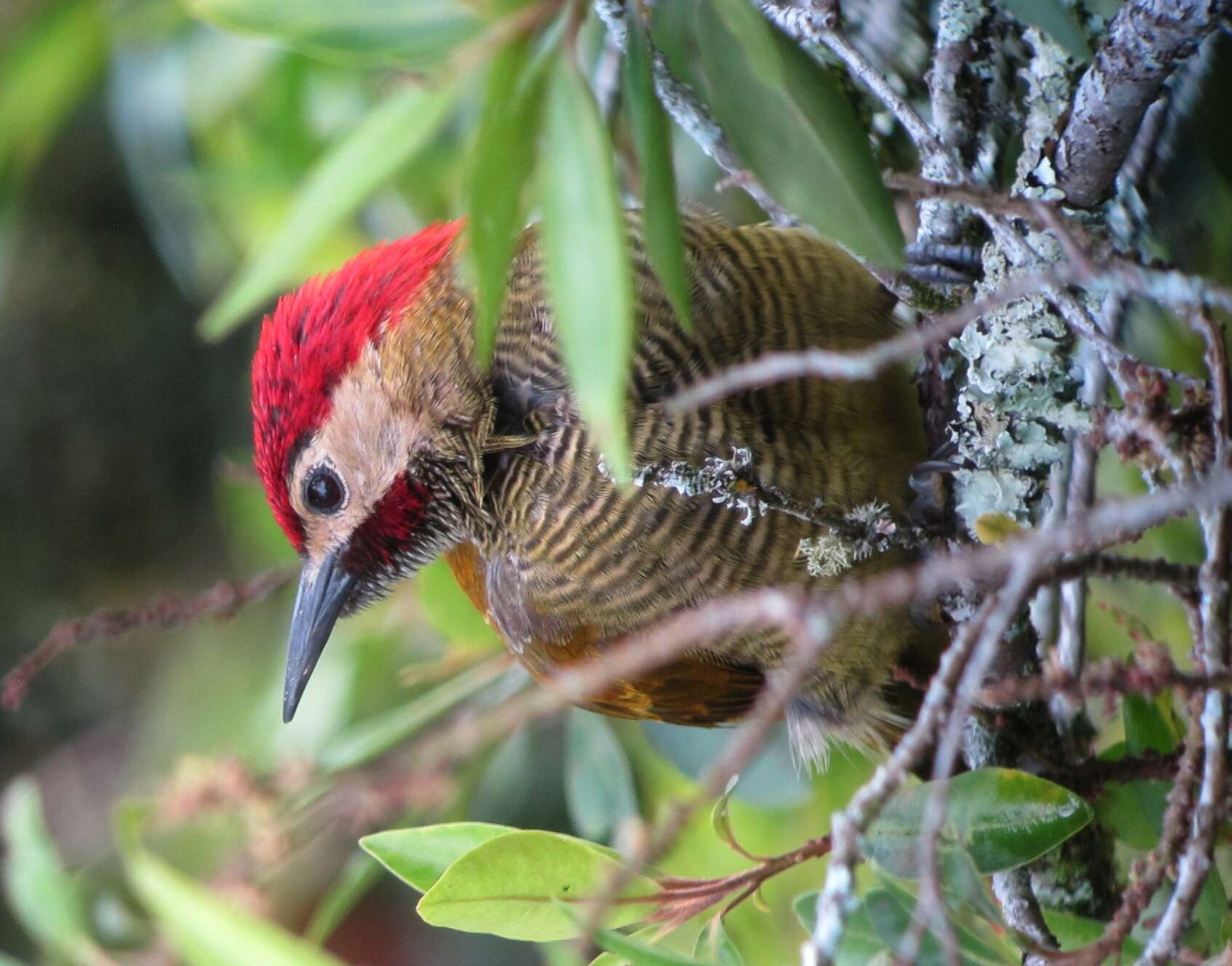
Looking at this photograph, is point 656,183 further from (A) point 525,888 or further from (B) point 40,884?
(B) point 40,884

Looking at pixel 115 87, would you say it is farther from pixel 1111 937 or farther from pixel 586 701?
pixel 1111 937

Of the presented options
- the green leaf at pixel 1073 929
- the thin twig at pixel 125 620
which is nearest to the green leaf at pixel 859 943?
the green leaf at pixel 1073 929

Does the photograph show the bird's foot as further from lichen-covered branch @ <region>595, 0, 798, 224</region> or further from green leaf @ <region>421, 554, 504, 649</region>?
green leaf @ <region>421, 554, 504, 649</region>

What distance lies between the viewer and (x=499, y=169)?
1.86ft

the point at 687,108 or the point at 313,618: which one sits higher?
the point at 687,108

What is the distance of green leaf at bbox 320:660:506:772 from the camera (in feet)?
3.91

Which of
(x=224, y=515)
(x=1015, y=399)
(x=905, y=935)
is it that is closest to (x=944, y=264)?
(x=1015, y=399)

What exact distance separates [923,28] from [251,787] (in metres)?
0.65

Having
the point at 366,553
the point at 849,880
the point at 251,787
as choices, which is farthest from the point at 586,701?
the point at 849,880

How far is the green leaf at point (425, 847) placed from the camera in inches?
28.9

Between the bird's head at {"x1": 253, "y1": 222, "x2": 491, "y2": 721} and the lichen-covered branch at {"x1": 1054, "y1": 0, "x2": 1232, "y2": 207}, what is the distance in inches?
20.5

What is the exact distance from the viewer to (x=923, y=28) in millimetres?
780

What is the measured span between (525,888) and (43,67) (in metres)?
1.40

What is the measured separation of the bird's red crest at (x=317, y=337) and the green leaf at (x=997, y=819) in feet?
1.97
